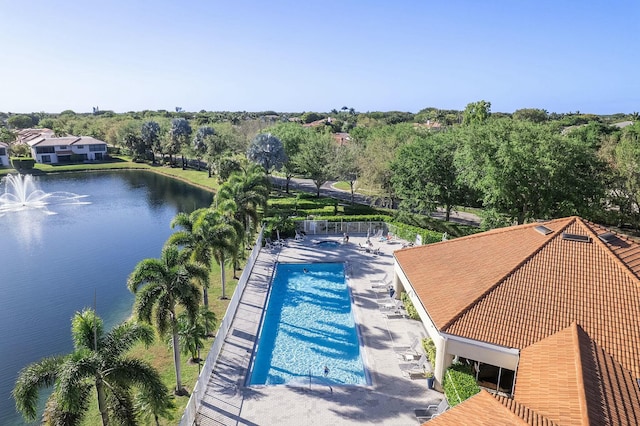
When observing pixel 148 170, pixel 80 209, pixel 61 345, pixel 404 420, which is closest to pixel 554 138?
pixel 404 420

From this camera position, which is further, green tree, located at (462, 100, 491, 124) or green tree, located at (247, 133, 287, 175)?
green tree, located at (462, 100, 491, 124)

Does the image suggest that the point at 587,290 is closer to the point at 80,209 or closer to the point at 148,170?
the point at 80,209

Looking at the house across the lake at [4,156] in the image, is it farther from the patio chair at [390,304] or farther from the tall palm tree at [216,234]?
the patio chair at [390,304]

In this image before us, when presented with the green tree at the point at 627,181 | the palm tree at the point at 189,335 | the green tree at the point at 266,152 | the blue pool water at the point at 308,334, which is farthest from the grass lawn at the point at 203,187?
the green tree at the point at 627,181

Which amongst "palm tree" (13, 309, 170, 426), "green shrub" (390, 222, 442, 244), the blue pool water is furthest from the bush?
"palm tree" (13, 309, 170, 426)

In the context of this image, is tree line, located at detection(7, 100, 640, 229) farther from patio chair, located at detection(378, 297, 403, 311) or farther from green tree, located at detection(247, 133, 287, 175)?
patio chair, located at detection(378, 297, 403, 311)
